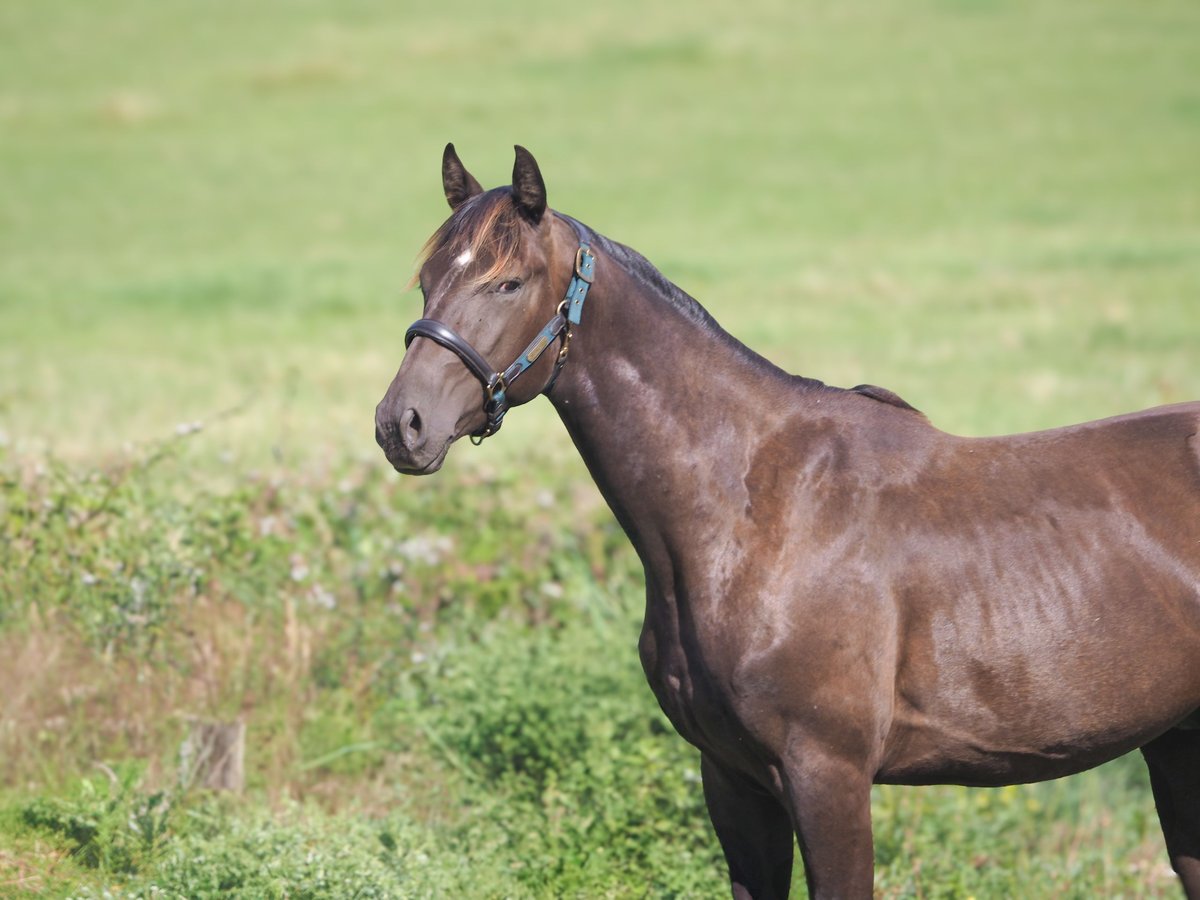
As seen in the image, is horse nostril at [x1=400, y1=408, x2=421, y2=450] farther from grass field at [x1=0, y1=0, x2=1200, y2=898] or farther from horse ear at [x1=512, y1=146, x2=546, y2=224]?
grass field at [x1=0, y1=0, x2=1200, y2=898]

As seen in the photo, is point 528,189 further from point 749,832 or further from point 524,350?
point 749,832

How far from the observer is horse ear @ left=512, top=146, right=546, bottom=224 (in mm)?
3830

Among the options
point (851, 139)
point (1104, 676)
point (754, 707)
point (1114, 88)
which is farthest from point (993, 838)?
point (1114, 88)

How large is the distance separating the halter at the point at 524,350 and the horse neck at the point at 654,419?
6 centimetres

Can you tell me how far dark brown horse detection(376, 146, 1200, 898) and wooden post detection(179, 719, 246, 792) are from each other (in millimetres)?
2603

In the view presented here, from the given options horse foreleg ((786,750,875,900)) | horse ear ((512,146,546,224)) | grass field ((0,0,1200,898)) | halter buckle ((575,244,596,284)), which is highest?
→ horse ear ((512,146,546,224))

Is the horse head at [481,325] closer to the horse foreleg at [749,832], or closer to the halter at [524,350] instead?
the halter at [524,350]

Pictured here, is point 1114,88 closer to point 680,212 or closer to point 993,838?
point 680,212

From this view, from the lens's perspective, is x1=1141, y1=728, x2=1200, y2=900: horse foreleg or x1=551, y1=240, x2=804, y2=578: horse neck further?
x1=1141, y1=728, x2=1200, y2=900: horse foreleg

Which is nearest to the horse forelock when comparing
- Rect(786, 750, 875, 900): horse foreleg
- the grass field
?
Rect(786, 750, 875, 900): horse foreleg

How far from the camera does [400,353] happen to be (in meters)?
17.5

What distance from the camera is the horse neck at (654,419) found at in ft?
13.3

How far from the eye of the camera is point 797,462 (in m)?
4.14

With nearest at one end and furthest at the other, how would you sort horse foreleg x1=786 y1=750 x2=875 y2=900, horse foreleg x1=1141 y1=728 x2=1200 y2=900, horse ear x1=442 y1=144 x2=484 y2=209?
1. horse foreleg x1=786 y1=750 x2=875 y2=900
2. horse ear x1=442 y1=144 x2=484 y2=209
3. horse foreleg x1=1141 y1=728 x2=1200 y2=900
